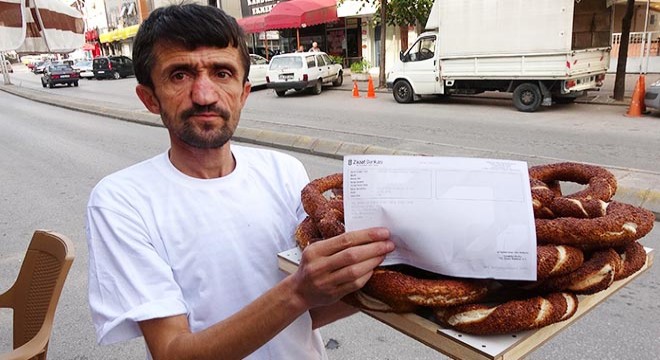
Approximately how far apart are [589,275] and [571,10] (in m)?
12.1

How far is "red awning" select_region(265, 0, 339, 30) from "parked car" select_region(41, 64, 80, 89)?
39.7 feet

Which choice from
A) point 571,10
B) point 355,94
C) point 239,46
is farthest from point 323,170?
point 355,94

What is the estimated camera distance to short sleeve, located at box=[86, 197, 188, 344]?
1217 millimetres

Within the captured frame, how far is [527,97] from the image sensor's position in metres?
12.4

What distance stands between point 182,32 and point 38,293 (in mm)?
1859

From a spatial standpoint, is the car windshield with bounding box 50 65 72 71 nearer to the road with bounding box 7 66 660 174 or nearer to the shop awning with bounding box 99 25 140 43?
the shop awning with bounding box 99 25 140 43

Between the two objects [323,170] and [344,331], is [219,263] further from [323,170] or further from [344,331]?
[323,170]

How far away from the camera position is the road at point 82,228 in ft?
10.7

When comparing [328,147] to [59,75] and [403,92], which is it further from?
[59,75]

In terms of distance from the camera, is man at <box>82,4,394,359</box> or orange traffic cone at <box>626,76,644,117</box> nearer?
man at <box>82,4,394,359</box>

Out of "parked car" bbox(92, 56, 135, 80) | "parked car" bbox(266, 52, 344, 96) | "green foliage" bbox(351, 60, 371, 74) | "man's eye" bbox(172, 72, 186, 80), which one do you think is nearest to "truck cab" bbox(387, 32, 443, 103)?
"parked car" bbox(266, 52, 344, 96)

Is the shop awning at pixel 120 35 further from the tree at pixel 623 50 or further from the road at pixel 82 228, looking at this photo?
the tree at pixel 623 50

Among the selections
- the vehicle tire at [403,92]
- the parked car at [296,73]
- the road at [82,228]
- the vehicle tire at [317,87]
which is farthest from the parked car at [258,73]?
the vehicle tire at [403,92]

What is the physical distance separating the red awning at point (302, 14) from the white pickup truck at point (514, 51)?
38.1ft
